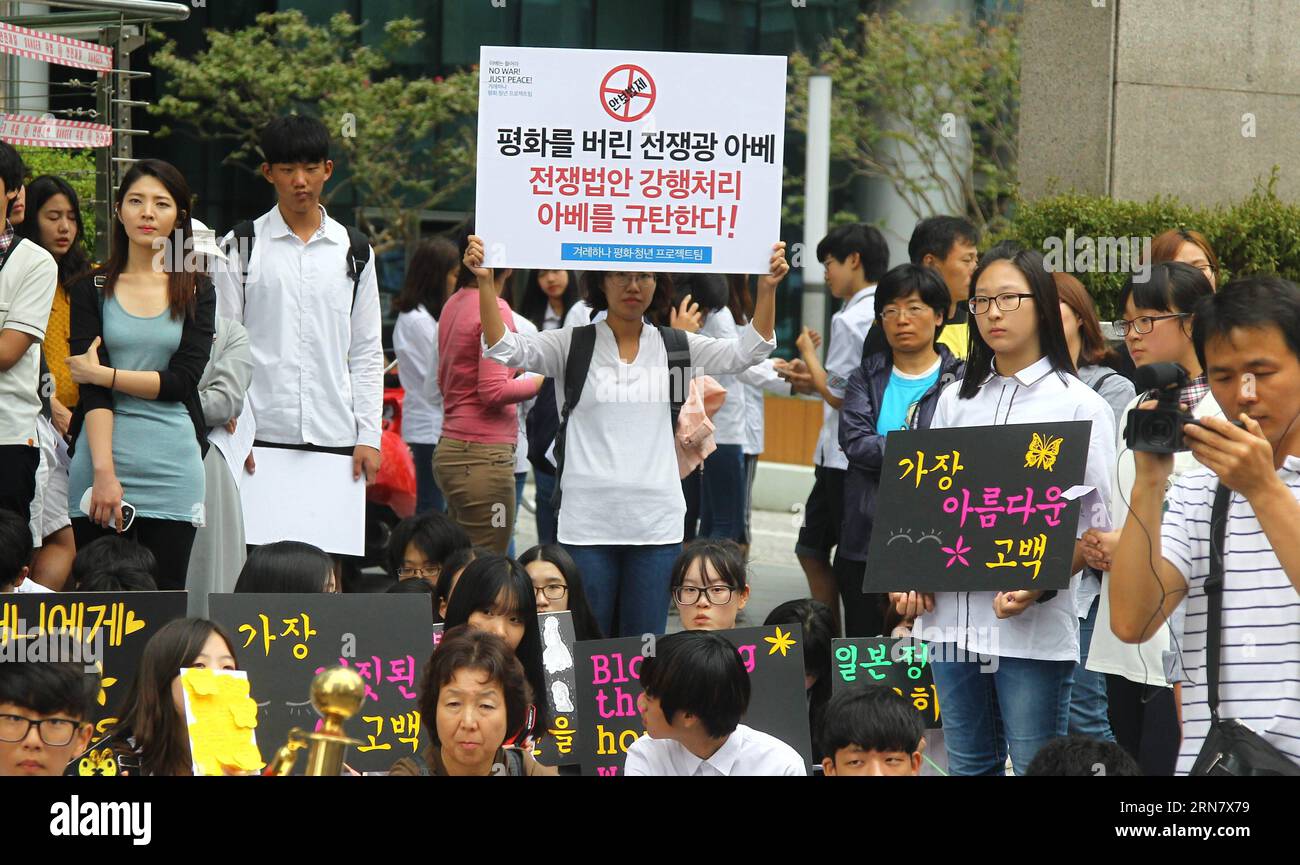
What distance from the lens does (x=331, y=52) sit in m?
19.7

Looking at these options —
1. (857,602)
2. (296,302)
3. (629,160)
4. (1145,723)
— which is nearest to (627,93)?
(629,160)

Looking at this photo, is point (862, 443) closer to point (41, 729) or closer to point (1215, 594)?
point (1215, 594)

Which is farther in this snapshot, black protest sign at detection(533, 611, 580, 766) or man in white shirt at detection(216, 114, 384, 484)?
man in white shirt at detection(216, 114, 384, 484)

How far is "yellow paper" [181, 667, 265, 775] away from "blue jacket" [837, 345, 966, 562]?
3.74 m

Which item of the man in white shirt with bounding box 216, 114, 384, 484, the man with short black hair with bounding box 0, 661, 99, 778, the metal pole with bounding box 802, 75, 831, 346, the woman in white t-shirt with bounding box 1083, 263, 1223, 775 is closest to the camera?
the man with short black hair with bounding box 0, 661, 99, 778

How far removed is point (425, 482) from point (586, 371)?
134 inches

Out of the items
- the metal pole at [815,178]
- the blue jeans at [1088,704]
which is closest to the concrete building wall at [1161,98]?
the blue jeans at [1088,704]

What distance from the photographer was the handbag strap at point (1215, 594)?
3340 mm

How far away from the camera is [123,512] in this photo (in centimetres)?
584

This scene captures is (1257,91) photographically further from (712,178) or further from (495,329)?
(495,329)

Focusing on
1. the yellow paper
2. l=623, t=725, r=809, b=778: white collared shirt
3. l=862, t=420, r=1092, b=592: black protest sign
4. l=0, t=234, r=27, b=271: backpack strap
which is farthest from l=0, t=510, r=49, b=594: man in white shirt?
l=862, t=420, r=1092, b=592: black protest sign

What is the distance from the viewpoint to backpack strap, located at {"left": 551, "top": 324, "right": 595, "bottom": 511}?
6.29 metres

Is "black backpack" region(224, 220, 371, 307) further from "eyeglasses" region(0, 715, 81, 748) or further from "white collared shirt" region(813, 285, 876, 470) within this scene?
"eyeglasses" region(0, 715, 81, 748)
